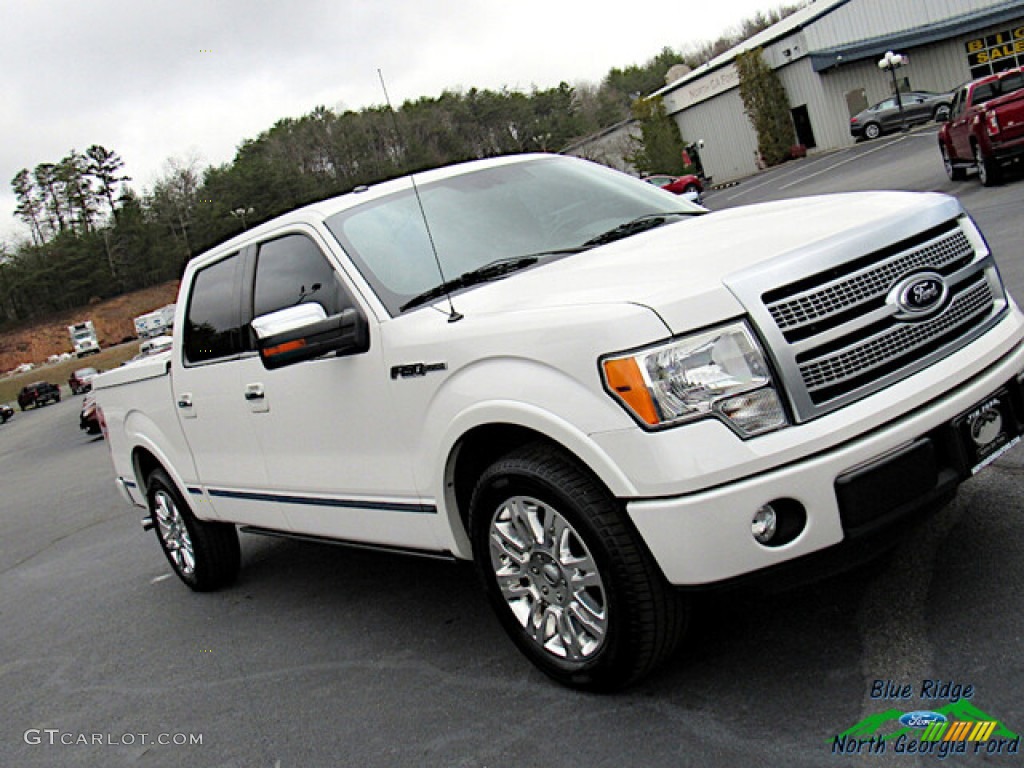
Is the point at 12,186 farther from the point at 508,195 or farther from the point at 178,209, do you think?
the point at 508,195

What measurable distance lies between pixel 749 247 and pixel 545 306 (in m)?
0.68

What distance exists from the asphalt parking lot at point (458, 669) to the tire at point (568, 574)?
0.19m

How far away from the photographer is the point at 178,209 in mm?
124250

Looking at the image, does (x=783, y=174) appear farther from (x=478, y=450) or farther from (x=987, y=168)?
(x=478, y=450)

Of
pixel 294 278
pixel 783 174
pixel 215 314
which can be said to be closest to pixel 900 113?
pixel 783 174

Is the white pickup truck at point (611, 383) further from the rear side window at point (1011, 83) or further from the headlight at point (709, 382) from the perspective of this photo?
the rear side window at point (1011, 83)

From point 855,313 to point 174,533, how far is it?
461 centimetres

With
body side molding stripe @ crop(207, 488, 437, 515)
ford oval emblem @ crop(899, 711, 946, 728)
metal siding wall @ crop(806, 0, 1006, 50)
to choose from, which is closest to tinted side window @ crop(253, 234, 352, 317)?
body side molding stripe @ crop(207, 488, 437, 515)

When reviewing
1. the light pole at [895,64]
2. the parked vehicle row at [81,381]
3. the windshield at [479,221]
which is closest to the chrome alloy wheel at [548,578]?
the windshield at [479,221]

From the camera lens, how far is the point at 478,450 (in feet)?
12.0

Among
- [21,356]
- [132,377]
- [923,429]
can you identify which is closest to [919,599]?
[923,429]

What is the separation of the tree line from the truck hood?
7857 cm

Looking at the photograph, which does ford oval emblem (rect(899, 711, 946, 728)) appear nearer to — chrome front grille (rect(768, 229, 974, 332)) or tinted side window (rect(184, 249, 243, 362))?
chrome front grille (rect(768, 229, 974, 332))

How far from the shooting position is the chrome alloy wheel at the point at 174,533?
6004mm
